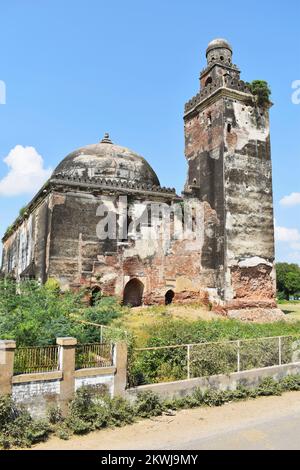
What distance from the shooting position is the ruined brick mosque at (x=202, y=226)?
18641 mm

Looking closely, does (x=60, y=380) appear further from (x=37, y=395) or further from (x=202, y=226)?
(x=202, y=226)

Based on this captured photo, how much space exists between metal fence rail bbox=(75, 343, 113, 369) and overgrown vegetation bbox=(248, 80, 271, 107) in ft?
56.1

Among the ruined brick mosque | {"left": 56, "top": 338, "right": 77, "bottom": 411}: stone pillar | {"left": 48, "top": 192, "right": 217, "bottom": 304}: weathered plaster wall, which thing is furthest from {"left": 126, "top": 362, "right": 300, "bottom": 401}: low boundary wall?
{"left": 48, "top": 192, "right": 217, "bottom": 304}: weathered plaster wall

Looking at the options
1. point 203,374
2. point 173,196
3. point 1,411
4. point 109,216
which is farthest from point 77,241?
point 1,411

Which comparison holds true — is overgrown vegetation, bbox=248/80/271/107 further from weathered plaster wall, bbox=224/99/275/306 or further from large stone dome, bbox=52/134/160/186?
large stone dome, bbox=52/134/160/186

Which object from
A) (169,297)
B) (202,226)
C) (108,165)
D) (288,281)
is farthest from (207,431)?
(288,281)

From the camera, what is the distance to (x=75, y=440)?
265 inches

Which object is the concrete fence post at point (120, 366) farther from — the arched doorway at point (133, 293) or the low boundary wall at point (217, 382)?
the arched doorway at point (133, 293)

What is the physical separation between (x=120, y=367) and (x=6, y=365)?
229cm

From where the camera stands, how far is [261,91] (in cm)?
2089

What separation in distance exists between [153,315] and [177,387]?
887 centimetres

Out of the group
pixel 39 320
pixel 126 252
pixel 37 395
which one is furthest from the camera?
pixel 126 252

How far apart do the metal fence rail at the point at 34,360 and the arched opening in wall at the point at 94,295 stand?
1075cm

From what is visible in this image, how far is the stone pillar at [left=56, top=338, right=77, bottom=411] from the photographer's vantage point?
291 inches
